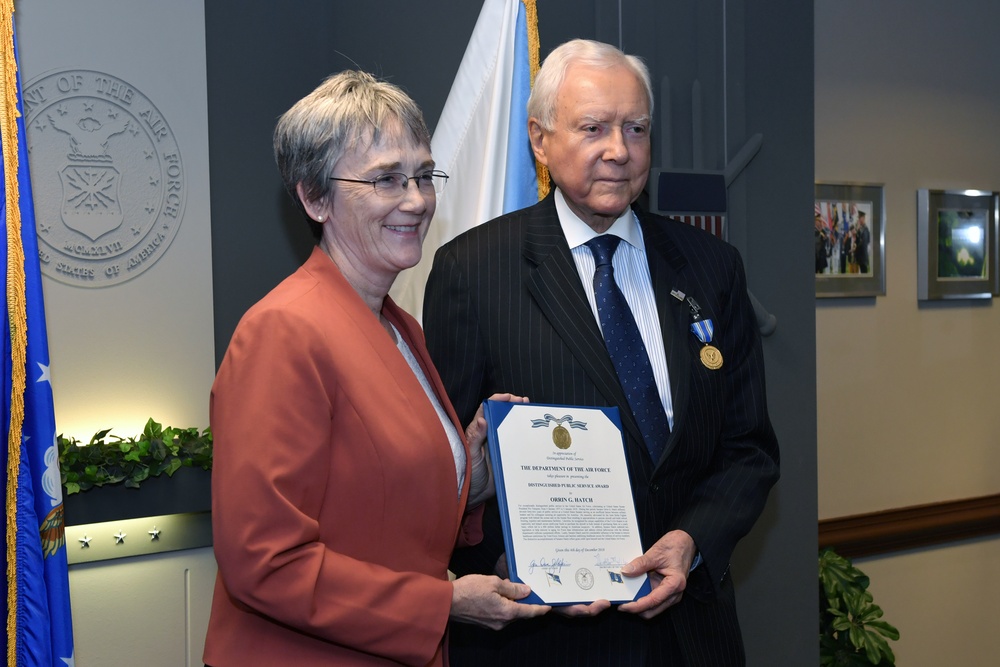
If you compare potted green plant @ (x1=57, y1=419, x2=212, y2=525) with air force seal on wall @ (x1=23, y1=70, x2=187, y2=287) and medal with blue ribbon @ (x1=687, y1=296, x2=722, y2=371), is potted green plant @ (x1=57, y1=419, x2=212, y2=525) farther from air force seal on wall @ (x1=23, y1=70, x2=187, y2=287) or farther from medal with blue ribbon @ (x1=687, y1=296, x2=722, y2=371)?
medal with blue ribbon @ (x1=687, y1=296, x2=722, y2=371)

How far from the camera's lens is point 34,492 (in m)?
2.13

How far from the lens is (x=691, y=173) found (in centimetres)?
289

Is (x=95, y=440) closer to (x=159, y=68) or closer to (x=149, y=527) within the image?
(x=149, y=527)

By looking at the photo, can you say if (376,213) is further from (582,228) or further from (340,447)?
(582,228)

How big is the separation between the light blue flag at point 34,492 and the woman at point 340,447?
910 millimetres

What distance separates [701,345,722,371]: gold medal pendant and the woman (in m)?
0.60

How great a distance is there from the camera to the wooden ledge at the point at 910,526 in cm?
443

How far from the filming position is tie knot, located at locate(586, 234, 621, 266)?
195 centimetres

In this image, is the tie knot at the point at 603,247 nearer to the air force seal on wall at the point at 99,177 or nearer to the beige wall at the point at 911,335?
the air force seal on wall at the point at 99,177

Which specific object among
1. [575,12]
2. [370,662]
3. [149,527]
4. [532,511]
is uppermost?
[575,12]

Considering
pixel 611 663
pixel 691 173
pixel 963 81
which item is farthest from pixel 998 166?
pixel 611 663

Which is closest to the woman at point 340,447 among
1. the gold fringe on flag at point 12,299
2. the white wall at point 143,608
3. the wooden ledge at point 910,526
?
the gold fringe on flag at point 12,299

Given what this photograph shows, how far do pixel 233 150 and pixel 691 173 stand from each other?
1863 mm
